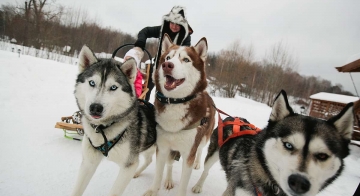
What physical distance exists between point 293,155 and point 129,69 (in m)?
1.87

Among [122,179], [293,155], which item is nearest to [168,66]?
[122,179]

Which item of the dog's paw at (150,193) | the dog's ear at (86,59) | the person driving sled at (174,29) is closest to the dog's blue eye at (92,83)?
the dog's ear at (86,59)

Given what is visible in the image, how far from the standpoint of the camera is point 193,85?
236cm

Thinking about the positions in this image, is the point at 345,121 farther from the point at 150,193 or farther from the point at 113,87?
the point at 150,193

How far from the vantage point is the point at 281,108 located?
1.65 metres

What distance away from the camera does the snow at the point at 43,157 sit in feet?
7.64

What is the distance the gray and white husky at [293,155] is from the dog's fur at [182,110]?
74 centimetres

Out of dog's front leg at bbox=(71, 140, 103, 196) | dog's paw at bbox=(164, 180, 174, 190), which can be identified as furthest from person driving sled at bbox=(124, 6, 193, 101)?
dog's paw at bbox=(164, 180, 174, 190)

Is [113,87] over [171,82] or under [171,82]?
under

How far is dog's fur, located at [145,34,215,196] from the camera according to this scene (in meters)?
2.28

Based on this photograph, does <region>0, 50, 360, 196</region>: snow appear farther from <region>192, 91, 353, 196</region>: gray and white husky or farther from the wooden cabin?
the wooden cabin

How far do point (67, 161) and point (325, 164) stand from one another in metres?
3.38

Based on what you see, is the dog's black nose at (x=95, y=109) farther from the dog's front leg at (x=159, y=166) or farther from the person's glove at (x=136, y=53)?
the person's glove at (x=136, y=53)

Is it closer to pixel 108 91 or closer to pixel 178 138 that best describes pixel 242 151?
pixel 178 138
